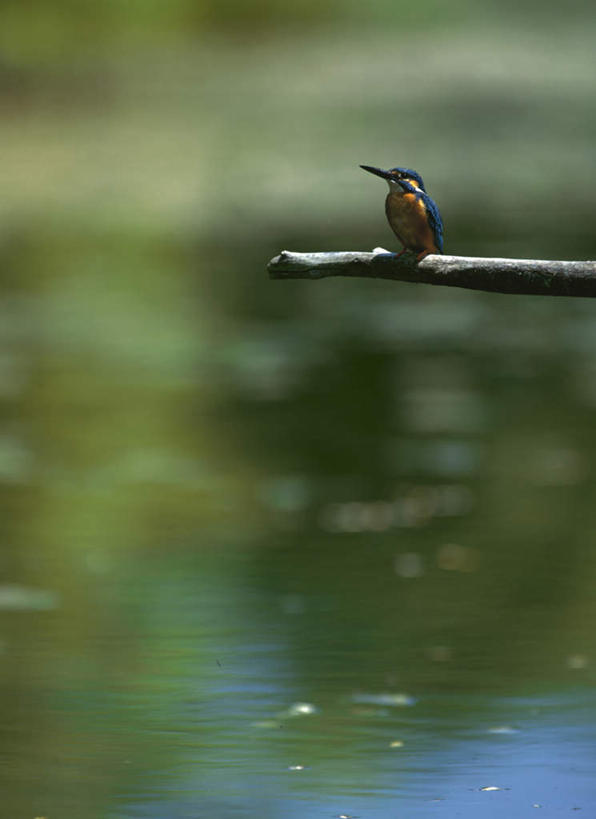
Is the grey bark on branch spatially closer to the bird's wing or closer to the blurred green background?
the bird's wing

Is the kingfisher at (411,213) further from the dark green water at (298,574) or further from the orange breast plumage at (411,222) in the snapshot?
the dark green water at (298,574)

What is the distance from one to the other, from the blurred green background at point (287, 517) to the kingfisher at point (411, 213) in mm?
1777

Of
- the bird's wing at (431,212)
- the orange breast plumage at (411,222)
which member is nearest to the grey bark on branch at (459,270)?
the orange breast plumage at (411,222)

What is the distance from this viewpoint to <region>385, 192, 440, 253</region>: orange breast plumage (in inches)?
185

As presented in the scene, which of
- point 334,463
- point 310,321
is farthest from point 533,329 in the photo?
point 334,463

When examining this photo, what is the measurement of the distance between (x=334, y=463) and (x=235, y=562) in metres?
2.59

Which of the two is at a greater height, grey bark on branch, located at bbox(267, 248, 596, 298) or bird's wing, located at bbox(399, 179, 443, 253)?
bird's wing, located at bbox(399, 179, 443, 253)

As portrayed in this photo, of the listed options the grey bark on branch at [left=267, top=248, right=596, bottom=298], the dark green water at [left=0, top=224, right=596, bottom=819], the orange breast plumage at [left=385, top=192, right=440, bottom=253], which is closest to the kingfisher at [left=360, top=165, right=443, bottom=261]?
the orange breast plumage at [left=385, top=192, right=440, bottom=253]

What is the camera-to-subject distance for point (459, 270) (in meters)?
4.24

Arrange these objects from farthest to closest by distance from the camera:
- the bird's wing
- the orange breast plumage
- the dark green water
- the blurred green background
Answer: the blurred green background
the dark green water
the bird's wing
the orange breast plumage

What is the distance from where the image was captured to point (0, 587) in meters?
8.43

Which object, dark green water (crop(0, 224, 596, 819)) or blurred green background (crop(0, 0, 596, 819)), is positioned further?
blurred green background (crop(0, 0, 596, 819))

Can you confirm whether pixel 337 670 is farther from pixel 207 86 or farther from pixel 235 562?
pixel 207 86

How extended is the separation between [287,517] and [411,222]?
204 inches
